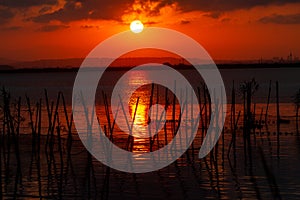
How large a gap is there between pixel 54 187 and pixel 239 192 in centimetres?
471

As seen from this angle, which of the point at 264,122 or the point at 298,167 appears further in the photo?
the point at 264,122

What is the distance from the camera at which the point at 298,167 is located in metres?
16.3

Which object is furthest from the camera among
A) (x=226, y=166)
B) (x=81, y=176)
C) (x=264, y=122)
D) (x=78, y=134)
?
(x=264, y=122)

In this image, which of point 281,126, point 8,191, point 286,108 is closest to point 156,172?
point 8,191

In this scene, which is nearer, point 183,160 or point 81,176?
point 81,176

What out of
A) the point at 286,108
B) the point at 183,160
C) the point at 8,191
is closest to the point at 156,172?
the point at 183,160

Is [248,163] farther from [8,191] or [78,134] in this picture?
[78,134]

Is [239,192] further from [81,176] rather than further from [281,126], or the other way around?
[281,126]

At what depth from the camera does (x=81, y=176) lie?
52.0 feet

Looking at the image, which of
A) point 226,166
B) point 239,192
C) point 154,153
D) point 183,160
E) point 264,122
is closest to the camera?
point 239,192

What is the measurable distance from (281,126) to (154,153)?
9.48 meters

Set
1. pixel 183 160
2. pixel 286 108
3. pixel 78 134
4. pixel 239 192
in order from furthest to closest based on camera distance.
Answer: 1. pixel 286 108
2. pixel 78 134
3. pixel 183 160
4. pixel 239 192

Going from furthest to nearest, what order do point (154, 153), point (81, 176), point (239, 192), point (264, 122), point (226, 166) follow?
point (264, 122)
point (154, 153)
point (226, 166)
point (81, 176)
point (239, 192)

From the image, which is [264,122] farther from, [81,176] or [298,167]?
[81,176]
